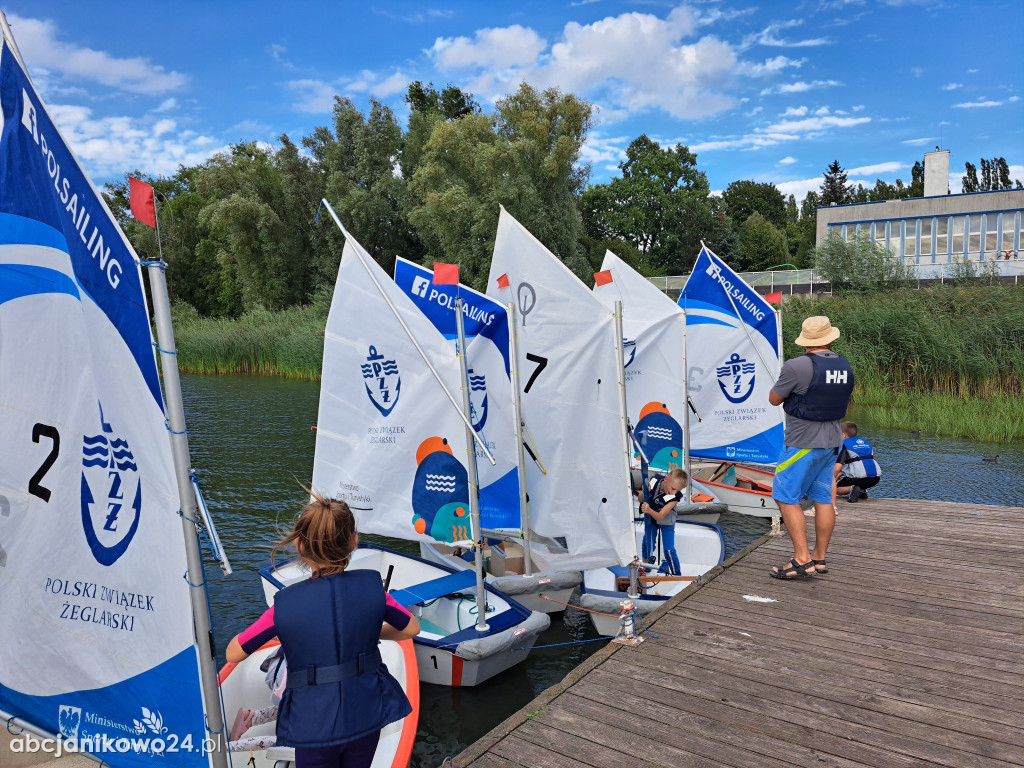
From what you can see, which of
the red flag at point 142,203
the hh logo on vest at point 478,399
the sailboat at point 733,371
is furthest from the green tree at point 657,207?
the red flag at point 142,203

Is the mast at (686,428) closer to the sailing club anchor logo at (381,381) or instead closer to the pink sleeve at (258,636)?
the sailing club anchor logo at (381,381)

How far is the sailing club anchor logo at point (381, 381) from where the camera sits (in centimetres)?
742

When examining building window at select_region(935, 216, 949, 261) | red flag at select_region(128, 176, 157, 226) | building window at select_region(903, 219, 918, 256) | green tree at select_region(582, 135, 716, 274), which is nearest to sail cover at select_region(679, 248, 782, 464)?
red flag at select_region(128, 176, 157, 226)

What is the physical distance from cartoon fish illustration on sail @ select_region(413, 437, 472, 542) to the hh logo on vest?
0.83 m

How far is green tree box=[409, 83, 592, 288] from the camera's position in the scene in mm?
32969

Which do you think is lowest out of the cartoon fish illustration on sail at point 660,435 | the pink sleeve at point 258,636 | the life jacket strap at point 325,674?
the cartoon fish illustration on sail at point 660,435

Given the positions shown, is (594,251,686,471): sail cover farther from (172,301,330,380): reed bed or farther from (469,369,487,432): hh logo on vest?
(172,301,330,380): reed bed

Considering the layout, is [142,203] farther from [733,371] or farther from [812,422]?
[733,371]

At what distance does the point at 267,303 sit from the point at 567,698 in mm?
45324

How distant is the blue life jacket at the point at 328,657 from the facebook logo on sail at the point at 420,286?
219 inches

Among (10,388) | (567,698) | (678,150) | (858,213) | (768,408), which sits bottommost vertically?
(567,698)

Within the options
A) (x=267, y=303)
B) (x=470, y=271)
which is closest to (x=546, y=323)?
(x=470, y=271)

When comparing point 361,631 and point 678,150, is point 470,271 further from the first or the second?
point 361,631

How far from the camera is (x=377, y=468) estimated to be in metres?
7.63
